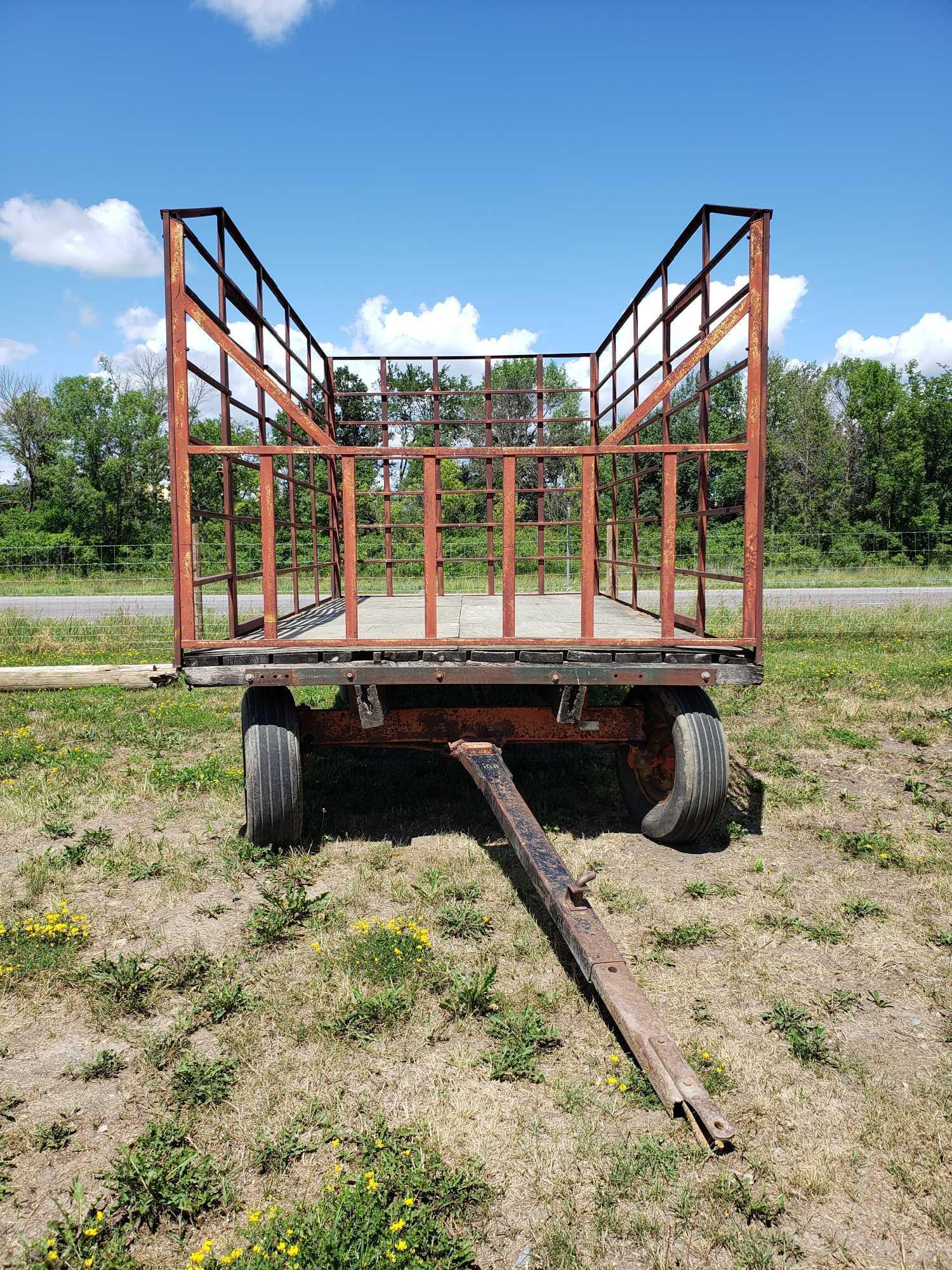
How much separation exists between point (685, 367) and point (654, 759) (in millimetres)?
2271

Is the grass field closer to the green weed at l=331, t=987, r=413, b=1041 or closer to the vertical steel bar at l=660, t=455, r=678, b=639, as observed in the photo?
the green weed at l=331, t=987, r=413, b=1041

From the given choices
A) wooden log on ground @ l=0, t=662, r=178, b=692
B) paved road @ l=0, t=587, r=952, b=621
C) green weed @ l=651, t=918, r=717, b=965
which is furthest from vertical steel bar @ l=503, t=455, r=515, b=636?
paved road @ l=0, t=587, r=952, b=621

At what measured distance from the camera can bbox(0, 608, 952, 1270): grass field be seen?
7.14ft

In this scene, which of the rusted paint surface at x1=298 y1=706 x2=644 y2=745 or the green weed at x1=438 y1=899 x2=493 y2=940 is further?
the rusted paint surface at x1=298 y1=706 x2=644 y2=745

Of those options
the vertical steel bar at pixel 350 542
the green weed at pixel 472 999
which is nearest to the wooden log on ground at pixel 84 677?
the vertical steel bar at pixel 350 542

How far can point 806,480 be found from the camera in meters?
42.2

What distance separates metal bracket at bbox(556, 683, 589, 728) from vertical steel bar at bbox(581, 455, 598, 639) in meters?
0.29

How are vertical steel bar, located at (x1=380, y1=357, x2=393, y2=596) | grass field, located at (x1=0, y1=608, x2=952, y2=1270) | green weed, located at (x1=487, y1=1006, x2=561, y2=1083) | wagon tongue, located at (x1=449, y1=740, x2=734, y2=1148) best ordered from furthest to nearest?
vertical steel bar, located at (x1=380, y1=357, x2=393, y2=596)
green weed, located at (x1=487, y1=1006, x2=561, y2=1083)
wagon tongue, located at (x1=449, y1=740, x2=734, y2=1148)
grass field, located at (x1=0, y1=608, x2=952, y2=1270)

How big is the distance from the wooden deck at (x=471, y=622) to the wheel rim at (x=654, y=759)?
1.77ft

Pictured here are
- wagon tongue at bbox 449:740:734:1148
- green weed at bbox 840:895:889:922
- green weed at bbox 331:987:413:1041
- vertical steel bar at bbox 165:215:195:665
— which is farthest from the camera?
vertical steel bar at bbox 165:215:195:665

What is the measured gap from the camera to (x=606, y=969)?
2.87 metres

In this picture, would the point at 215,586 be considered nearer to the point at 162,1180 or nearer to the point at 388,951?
the point at 388,951

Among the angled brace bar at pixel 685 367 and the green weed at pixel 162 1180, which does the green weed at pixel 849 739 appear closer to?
the angled brace bar at pixel 685 367

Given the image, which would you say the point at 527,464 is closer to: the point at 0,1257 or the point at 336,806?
the point at 336,806
